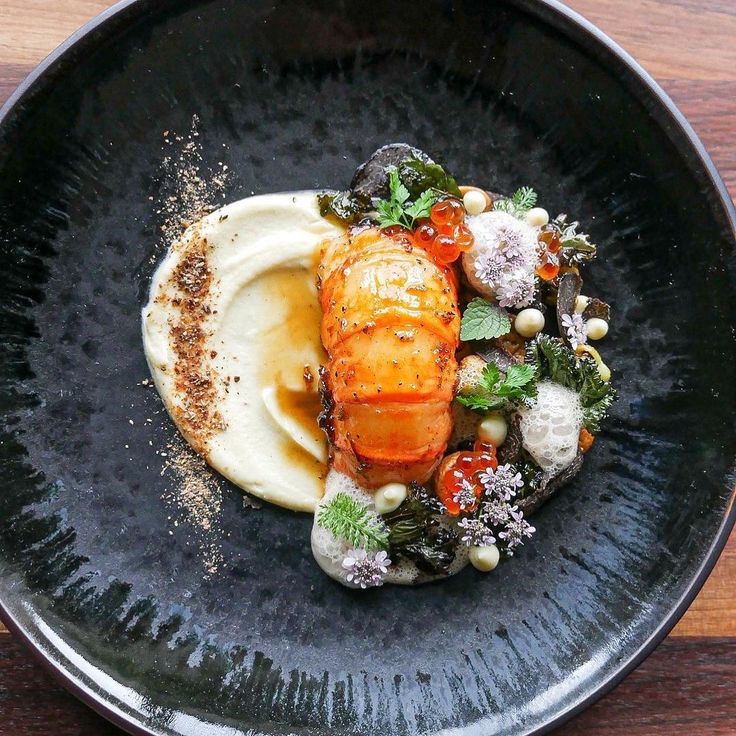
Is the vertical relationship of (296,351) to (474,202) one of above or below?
below

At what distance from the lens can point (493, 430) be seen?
277cm

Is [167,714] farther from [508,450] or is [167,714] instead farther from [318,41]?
[318,41]

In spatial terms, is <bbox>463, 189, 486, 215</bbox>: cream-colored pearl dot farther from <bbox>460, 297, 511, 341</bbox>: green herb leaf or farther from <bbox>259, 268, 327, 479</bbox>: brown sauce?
<bbox>259, 268, 327, 479</bbox>: brown sauce

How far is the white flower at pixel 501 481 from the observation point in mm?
2707

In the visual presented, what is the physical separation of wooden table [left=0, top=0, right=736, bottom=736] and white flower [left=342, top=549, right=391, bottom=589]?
100cm

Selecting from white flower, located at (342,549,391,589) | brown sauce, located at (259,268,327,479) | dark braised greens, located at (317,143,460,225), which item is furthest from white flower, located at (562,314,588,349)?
white flower, located at (342,549,391,589)

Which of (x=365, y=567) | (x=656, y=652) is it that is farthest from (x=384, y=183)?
(x=656, y=652)

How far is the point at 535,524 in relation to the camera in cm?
294

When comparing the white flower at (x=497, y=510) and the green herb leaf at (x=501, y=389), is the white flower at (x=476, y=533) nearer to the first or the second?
the white flower at (x=497, y=510)

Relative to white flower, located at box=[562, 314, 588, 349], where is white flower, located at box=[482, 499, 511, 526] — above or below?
below

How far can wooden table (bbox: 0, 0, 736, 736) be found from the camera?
8.91ft

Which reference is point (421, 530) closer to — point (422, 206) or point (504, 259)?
point (504, 259)

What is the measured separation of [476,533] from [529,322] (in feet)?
2.83

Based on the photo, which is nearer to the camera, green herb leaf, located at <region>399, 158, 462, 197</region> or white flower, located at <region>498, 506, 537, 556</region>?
white flower, located at <region>498, 506, 537, 556</region>
